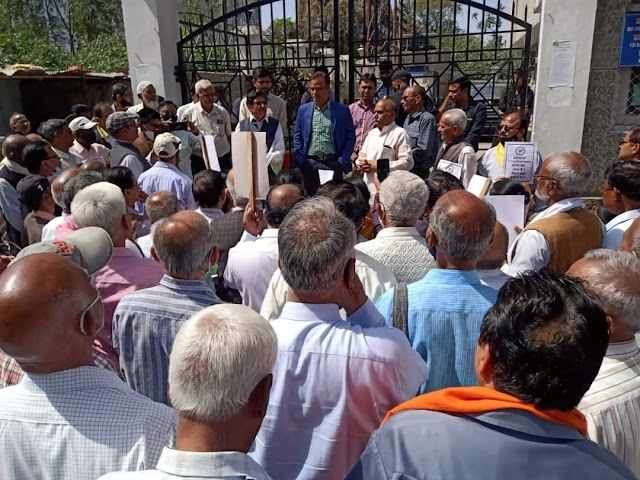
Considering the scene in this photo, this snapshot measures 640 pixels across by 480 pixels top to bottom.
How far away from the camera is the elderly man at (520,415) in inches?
42.6

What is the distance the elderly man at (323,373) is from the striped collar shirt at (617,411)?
500 mm

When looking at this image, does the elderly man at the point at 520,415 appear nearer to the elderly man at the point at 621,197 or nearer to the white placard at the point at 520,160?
the elderly man at the point at 621,197

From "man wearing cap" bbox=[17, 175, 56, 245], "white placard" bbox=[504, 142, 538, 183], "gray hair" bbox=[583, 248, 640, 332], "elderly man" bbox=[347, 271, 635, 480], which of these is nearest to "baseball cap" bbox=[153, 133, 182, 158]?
"man wearing cap" bbox=[17, 175, 56, 245]

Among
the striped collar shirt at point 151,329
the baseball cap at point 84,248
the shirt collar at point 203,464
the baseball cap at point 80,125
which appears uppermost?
the baseball cap at point 80,125

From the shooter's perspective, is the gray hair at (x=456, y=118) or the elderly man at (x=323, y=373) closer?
the elderly man at (x=323, y=373)

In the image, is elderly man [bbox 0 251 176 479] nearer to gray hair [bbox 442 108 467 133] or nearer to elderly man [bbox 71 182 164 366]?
elderly man [bbox 71 182 164 366]

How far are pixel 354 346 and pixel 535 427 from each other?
62 centimetres

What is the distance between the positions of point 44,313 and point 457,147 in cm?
399

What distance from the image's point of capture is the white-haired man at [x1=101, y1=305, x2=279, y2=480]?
113 centimetres

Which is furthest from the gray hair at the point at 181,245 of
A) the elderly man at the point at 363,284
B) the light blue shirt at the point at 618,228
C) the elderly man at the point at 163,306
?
the light blue shirt at the point at 618,228

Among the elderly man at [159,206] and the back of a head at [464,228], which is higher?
the back of a head at [464,228]

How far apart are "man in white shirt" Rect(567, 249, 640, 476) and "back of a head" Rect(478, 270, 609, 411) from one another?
15.7 inches

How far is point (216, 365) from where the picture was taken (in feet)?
3.91

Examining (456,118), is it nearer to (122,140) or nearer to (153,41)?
(122,140)
